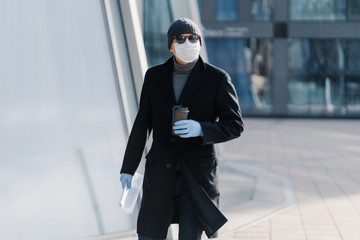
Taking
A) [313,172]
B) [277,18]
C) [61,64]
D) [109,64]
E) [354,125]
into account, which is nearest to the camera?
[61,64]

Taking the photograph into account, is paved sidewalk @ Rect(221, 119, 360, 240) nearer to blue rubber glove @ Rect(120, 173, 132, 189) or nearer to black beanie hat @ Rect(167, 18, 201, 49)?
blue rubber glove @ Rect(120, 173, 132, 189)

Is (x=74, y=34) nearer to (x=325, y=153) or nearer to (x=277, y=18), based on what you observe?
(x=325, y=153)

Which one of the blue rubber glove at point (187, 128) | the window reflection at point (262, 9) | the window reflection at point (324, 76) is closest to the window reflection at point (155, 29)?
the blue rubber glove at point (187, 128)

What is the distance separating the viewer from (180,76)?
3.71m

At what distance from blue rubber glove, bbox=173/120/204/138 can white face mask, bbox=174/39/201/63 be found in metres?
0.37

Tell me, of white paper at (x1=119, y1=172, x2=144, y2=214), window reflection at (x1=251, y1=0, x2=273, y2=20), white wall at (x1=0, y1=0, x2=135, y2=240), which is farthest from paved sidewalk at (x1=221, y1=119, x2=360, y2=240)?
window reflection at (x1=251, y1=0, x2=273, y2=20)

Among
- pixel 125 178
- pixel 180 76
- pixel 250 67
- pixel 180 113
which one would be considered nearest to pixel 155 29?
pixel 180 76

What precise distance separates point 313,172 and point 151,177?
779cm

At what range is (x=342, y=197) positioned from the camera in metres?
8.64

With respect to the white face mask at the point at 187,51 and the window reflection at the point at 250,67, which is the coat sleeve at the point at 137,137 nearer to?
the white face mask at the point at 187,51

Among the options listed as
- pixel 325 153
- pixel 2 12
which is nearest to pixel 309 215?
pixel 2 12

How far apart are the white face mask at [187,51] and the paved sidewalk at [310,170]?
309 centimetres

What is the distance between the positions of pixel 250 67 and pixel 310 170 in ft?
48.8

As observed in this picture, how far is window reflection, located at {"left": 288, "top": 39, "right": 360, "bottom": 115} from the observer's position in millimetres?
25469
